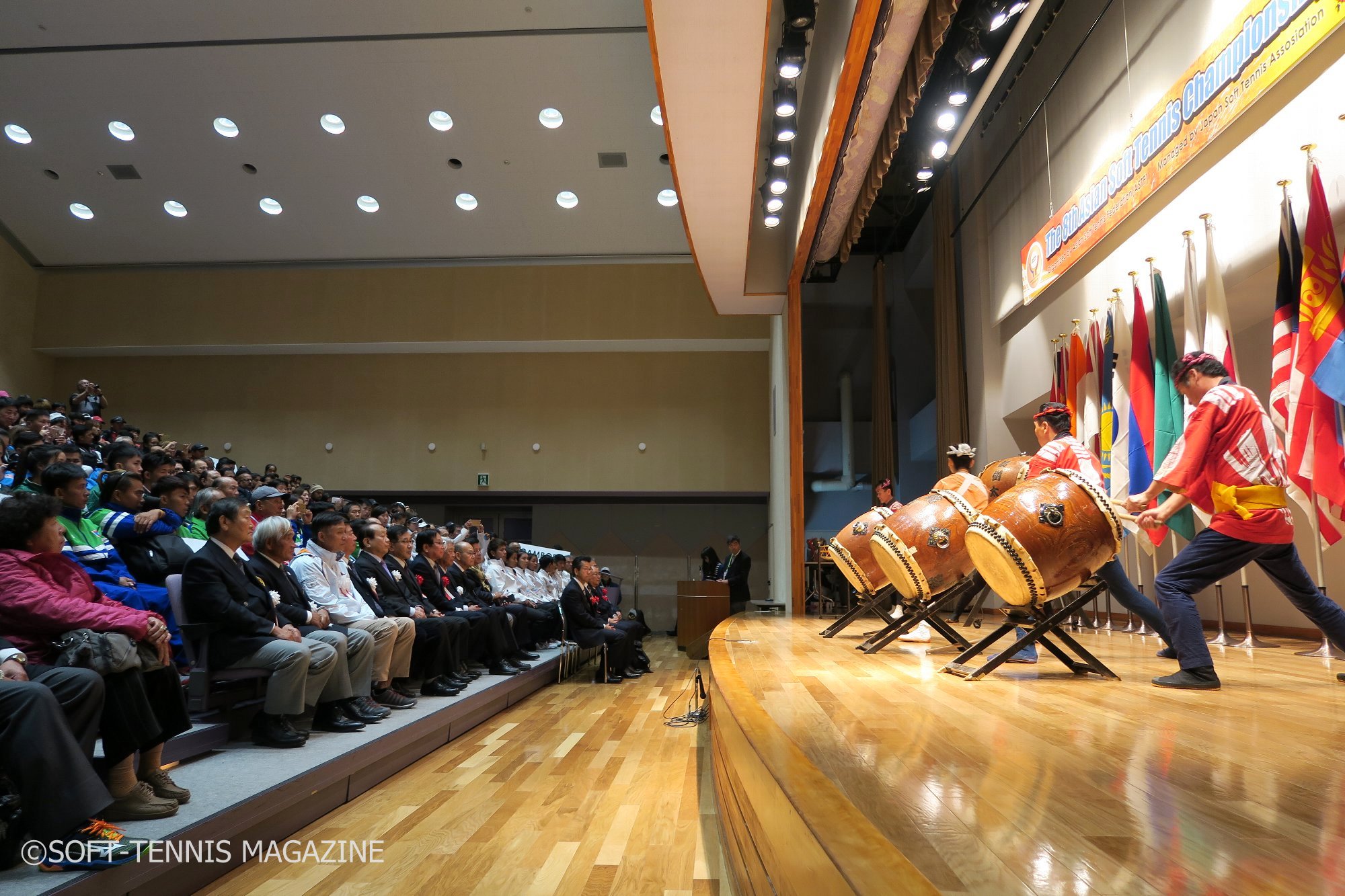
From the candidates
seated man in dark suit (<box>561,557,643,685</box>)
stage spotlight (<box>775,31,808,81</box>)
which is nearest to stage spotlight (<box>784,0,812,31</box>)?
stage spotlight (<box>775,31,808,81</box>)

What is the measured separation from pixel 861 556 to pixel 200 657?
10.4 feet

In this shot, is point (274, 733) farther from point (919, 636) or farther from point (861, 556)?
point (919, 636)

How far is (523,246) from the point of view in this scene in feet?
40.5

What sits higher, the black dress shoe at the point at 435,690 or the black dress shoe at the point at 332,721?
the black dress shoe at the point at 332,721

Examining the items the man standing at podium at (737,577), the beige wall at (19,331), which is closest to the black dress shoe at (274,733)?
the man standing at podium at (737,577)

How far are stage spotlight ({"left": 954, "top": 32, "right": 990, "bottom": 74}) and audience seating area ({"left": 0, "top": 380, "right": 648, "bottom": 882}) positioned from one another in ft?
15.0

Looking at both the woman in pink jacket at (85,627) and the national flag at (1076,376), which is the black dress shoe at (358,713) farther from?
the national flag at (1076,376)

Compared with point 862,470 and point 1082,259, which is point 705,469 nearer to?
point 862,470

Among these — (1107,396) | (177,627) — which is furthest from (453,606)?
(1107,396)

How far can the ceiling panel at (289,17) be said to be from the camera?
859 centimetres

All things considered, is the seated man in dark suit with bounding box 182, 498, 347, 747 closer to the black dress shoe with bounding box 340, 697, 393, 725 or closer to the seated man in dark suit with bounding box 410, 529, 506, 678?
the black dress shoe with bounding box 340, 697, 393, 725

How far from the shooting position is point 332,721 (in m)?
3.78

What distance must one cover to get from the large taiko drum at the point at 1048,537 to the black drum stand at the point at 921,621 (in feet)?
2.95

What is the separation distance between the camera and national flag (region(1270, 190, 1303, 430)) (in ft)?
13.3
